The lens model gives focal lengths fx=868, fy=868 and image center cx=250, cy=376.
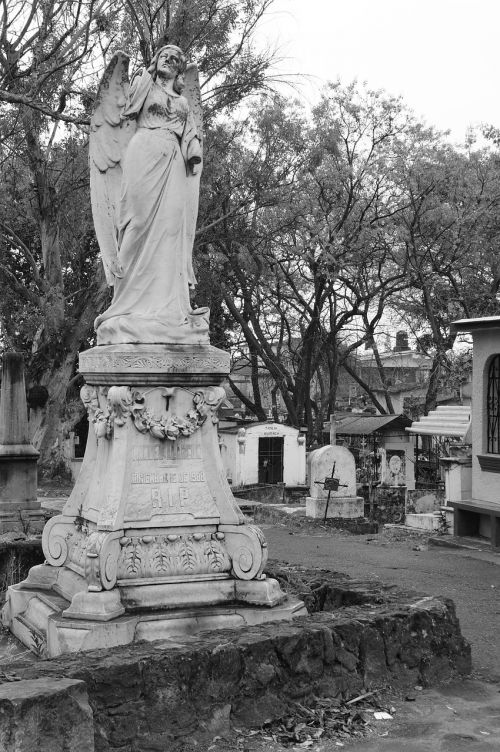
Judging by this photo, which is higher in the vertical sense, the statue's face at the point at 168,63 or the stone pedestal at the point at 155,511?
the statue's face at the point at 168,63

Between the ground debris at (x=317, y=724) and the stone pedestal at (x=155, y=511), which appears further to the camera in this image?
the stone pedestal at (x=155, y=511)

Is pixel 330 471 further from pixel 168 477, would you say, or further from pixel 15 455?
pixel 168 477

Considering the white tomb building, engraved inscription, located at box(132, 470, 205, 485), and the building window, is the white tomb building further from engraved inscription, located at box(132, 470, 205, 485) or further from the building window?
engraved inscription, located at box(132, 470, 205, 485)

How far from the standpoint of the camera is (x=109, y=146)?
21.9 feet

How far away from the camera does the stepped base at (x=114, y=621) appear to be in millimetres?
5398

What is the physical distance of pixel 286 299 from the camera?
32.0 m

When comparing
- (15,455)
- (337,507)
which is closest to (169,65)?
(15,455)

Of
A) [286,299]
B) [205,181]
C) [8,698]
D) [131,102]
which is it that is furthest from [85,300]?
[8,698]

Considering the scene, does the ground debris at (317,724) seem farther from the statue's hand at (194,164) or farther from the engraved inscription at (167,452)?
the statue's hand at (194,164)

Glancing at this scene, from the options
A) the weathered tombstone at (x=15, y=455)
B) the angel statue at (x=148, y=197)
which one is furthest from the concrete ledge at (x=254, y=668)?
the weathered tombstone at (x=15, y=455)

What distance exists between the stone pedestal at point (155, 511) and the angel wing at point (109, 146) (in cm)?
102

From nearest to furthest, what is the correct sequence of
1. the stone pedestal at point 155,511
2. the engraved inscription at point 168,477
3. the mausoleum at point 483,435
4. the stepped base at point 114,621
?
the stepped base at point 114,621
the stone pedestal at point 155,511
the engraved inscription at point 168,477
the mausoleum at point 483,435

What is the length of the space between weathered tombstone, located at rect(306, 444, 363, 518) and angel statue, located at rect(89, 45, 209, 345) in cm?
1254

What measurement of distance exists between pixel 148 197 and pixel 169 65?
3.58 feet
